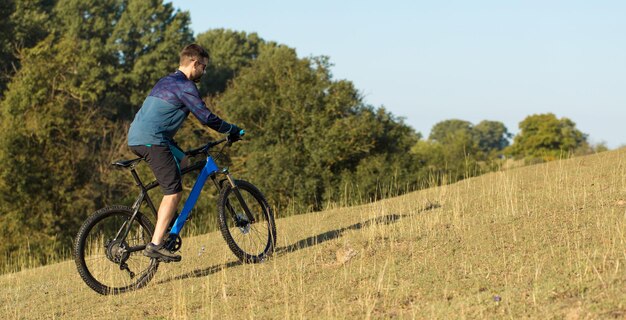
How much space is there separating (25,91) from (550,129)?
168ft

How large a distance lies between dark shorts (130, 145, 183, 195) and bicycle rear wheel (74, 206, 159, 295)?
0.49m

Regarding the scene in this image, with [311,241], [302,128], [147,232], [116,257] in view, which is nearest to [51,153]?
[302,128]

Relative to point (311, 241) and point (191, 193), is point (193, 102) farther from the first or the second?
point (311, 241)

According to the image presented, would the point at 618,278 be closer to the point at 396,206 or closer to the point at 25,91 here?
the point at 396,206

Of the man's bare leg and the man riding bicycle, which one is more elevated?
the man riding bicycle

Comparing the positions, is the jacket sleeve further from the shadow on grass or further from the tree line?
the tree line

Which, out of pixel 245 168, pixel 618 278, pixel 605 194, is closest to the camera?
pixel 618 278

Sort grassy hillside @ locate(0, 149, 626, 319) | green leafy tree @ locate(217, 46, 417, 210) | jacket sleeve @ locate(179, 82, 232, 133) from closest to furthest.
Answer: grassy hillside @ locate(0, 149, 626, 319), jacket sleeve @ locate(179, 82, 232, 133), green leafy tree @ locate(217, 46, 417, 210)

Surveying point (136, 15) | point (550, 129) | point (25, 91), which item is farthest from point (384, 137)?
point (550, 129)

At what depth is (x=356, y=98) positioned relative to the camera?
32.6 metres

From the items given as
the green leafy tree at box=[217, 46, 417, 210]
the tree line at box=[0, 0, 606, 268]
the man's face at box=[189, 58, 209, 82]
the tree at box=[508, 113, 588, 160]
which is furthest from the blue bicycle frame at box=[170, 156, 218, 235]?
the tree at box=[508, 113, 588, 160]

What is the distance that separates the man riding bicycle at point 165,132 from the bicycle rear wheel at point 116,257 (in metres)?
0.29

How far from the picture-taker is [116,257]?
7516 mm

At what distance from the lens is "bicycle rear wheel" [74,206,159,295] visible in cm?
750
